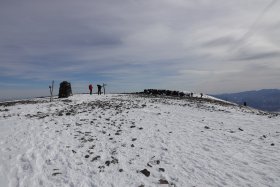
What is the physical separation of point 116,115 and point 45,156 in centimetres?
1113

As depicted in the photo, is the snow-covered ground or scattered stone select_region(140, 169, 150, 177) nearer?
the snow-covered ground

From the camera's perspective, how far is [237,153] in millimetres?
13180

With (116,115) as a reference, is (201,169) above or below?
below

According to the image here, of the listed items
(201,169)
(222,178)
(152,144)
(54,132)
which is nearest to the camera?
(222,178)

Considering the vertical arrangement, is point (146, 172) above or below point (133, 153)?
below

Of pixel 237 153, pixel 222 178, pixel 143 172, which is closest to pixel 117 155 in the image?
pixel 143 172

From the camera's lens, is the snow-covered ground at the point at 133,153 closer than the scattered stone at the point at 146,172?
Yes

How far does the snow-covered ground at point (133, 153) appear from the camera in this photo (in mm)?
9961

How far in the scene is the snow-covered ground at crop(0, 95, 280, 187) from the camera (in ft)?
32.7

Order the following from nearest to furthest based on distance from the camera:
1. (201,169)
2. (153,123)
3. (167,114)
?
1. (201,169)
2. (153,123)
3. (167,114)

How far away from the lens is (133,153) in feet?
42.3

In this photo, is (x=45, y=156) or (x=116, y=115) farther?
(x=116, y=115)

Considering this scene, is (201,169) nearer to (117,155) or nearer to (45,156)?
(117,155)

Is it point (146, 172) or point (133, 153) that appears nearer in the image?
point (146, 172)
